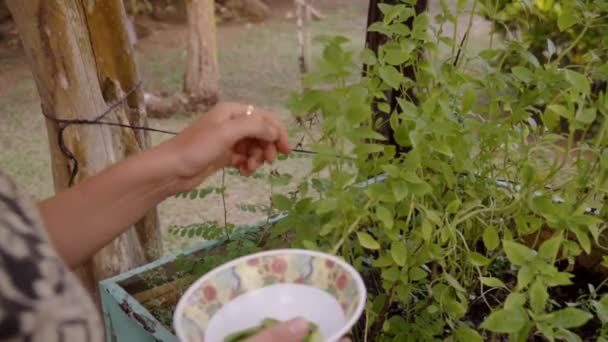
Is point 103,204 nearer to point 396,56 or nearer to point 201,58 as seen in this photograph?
point 396,56

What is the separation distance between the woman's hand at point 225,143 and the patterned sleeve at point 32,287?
0.36m

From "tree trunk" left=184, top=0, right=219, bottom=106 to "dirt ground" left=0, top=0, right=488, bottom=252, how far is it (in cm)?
20

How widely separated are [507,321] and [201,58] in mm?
3586

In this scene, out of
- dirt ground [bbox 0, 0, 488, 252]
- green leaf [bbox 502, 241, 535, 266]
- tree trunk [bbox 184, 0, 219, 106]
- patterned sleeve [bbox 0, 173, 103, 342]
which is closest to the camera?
patterned sleeve [bbox 0, 173, 103, 342]

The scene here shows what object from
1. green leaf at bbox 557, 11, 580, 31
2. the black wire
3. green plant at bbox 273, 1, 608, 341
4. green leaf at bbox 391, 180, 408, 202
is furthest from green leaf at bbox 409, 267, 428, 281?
the black wire

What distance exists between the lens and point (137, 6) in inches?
250

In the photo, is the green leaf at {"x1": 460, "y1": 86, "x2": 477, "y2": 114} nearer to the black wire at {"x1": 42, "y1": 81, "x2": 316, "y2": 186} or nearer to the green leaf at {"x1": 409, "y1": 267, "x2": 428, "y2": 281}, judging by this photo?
the green leaf at {"x1": 409, "y1": 267, "x2": 428, "y2": 281}

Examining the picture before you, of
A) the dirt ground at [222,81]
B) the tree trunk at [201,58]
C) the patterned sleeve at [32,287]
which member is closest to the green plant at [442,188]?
the patterned sleeve at [32,287]

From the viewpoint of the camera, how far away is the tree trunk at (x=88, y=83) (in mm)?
1211

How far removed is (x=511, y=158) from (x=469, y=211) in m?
0.14

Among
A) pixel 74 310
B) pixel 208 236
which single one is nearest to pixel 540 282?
pixel 74 310

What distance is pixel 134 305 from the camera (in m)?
0.95

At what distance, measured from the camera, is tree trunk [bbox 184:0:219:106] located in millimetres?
3934

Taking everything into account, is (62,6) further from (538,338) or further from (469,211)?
(538,338)
